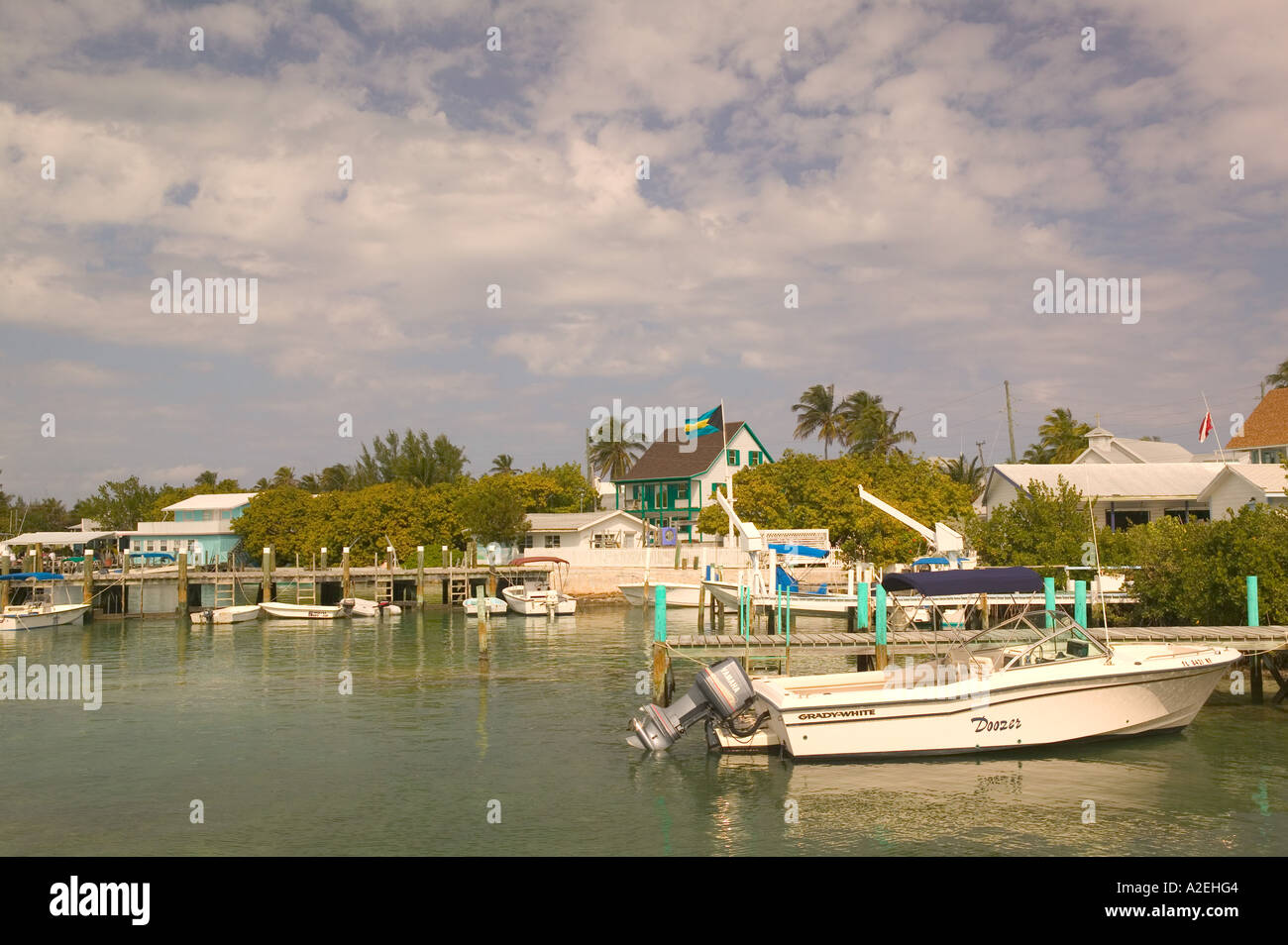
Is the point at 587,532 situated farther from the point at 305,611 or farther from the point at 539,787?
the point at 539,787

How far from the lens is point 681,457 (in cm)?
8006

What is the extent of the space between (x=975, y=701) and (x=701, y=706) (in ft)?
16.8

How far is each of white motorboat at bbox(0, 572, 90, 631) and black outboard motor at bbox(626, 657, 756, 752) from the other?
4195cm

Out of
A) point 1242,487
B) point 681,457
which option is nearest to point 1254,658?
point 1242,487

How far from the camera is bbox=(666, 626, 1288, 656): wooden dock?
75.0 feet

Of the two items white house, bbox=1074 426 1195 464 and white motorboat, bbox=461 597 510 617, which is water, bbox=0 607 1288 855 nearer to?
white motorboat, bbox=461 597 510 617

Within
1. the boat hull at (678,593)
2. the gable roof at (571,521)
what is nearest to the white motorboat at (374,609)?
the boat hull at (678,593)

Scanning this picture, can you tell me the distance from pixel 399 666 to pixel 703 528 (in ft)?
110

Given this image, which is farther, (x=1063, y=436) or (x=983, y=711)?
(x=1063, y=436)

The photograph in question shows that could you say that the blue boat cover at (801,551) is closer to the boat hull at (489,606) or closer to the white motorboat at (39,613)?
the boat hull at (489,606)

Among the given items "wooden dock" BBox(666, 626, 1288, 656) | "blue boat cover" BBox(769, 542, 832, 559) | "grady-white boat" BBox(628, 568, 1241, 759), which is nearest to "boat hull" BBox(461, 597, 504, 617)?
"blue boat cover" BBox(769, 542, 832, 559)

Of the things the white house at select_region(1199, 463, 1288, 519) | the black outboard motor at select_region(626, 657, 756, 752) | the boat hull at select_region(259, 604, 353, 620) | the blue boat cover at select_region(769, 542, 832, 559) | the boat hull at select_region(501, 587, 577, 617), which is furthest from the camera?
the boat hull at select_region(501, 587, 577, 617)
